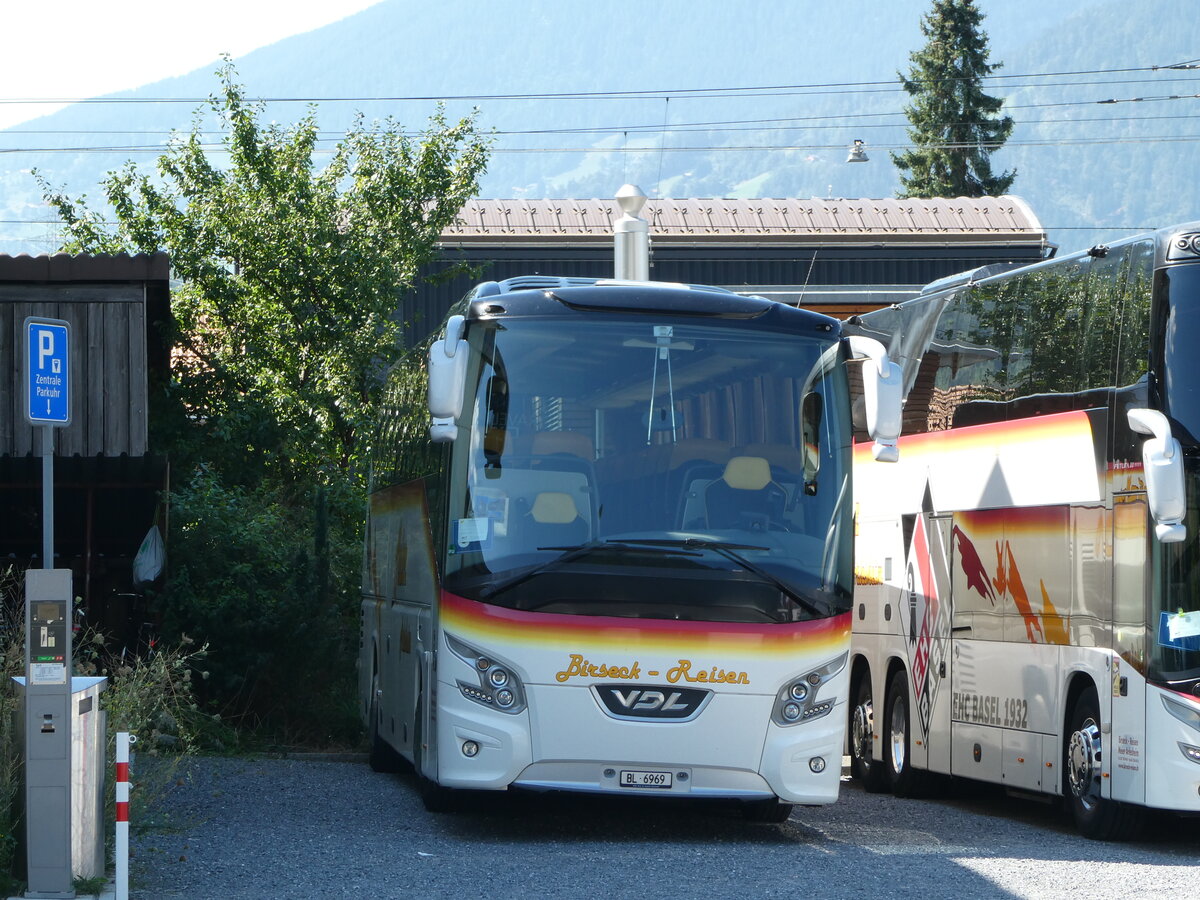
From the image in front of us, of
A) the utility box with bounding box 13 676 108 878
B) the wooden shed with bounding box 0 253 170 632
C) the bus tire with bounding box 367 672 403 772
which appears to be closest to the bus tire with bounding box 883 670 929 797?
the bus tire with bounding box 367 672 403 772

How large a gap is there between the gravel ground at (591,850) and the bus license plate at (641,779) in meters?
0.41

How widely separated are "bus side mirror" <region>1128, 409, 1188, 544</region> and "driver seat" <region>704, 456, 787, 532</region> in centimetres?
227

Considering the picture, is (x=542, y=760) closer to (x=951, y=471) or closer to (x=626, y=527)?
(x=626, y=527)

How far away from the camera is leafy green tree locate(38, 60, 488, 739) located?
70.6ft

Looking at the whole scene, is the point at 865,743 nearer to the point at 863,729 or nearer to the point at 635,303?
the point at 863,729

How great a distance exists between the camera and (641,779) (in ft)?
34.8

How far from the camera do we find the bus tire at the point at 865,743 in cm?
1658

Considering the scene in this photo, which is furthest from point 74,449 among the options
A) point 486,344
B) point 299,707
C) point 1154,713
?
point 1154,713

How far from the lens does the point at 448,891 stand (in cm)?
892

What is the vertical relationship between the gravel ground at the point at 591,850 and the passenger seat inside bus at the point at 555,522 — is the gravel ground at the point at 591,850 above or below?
below

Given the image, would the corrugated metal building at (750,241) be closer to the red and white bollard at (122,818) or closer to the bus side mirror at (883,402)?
the bus side mirror at (883,402)

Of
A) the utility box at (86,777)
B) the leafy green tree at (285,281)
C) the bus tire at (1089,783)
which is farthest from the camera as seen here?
the leafy green tree at (285,281)

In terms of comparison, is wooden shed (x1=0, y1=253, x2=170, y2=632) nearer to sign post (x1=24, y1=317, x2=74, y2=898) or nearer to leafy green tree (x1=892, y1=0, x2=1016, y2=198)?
sign post (x1=24, y1=317, x2=74, y2=898)

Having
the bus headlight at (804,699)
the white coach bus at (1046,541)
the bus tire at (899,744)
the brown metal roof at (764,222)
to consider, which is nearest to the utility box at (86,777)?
the bus headlight at (804,699)
